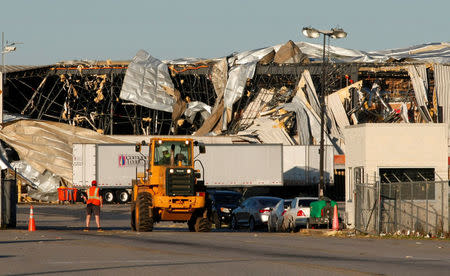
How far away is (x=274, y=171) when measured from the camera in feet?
219

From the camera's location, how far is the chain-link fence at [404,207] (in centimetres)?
2844

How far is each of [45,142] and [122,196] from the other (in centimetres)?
1132

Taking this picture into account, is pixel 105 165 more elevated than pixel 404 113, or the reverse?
pixel 404 113

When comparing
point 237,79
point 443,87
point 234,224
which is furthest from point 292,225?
point 443,87

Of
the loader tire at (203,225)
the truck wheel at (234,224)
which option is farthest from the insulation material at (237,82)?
the loader tire at (203,225)

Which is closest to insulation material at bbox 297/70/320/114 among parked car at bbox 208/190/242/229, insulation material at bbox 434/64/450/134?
insulation material at bbox 434/64/450/134

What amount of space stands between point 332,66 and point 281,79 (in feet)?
16.7

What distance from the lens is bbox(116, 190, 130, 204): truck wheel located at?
66.2 m

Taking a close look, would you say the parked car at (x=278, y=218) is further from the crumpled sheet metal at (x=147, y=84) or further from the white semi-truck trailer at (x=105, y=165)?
the crumpled sheet metal at (x=147, y=84)

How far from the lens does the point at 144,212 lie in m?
30.7

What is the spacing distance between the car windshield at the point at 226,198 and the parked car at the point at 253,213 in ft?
8.09

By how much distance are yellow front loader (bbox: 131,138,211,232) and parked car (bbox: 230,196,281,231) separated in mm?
5396

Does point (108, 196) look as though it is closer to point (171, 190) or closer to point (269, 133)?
point (269, 133)

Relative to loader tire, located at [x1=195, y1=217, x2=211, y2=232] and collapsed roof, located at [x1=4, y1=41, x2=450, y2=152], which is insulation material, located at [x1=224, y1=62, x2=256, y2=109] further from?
loader tire, located at [x1=195, y1=217, x2=211, y2=232]
